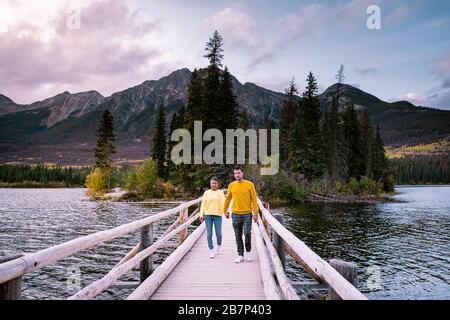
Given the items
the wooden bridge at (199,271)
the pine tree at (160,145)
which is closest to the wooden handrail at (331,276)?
the wooden bridge at (199,271)

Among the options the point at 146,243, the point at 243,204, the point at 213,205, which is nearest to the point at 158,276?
the point at 146,243

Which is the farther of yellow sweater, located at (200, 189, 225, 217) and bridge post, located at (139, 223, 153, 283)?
yellow sweater, located at (200, 189, 225, 217)

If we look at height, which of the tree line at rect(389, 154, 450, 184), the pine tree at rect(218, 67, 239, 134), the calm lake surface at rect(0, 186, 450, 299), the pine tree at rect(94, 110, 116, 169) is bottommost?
the calm lake surface at rect(0, 186, 450, 299)

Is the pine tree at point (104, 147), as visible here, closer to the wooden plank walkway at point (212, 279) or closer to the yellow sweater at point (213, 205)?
the wooden plank walkway at point (212, 279)

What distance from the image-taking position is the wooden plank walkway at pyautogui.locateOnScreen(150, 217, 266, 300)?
218 inches

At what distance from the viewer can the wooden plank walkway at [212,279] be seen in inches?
218

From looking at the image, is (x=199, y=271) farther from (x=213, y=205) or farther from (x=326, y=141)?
(x=326, y=141)

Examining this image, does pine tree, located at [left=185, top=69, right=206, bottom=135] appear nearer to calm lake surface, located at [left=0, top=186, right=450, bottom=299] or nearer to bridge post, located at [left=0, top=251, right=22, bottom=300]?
calm lake surface, located at [left=0, top=186, right=450, bottom=299]

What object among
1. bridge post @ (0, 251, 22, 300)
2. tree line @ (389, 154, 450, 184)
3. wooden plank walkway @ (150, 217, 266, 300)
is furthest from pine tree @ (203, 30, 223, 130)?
tree line @ (389, 154, 450, 184)

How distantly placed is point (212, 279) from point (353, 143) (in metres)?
67.1

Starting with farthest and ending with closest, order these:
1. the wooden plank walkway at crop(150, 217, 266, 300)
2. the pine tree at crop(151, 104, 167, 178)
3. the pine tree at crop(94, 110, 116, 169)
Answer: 1. the pine tree at crop(151, 104, 167, 178)
2. the pine tree at crop(94, 110, 116, 169)
3. the wooden plank walkway at crop(150, 217, 266, 300)

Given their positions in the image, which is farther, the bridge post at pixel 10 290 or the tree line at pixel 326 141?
the tree line at pixel 326 141

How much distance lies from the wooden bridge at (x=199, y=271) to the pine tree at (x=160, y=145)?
55.5 m
